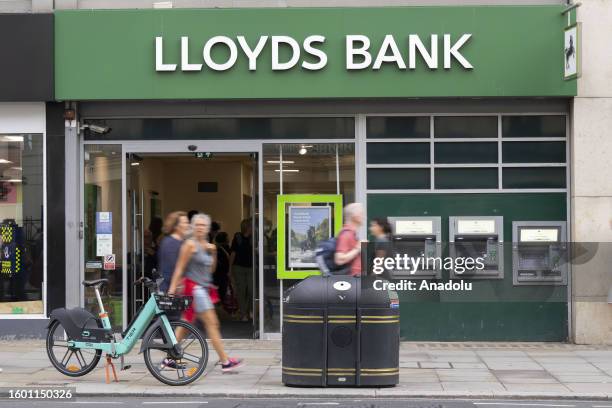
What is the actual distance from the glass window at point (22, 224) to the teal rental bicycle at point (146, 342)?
3.53m

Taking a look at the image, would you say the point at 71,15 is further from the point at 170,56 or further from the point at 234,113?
the point at 234,113

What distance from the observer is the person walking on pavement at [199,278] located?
10.9 m

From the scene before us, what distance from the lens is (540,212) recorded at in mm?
14188

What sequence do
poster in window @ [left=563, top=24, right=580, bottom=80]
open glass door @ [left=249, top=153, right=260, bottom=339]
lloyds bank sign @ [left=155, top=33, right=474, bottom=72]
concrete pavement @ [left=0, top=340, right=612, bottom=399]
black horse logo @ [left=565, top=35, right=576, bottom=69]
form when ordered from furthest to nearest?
open glass door @ [left=249, top=153, right=260, bottom=339]
lloyds bank sign @ [left=155, top=33, right=474, bottom=72]
black horse logo @ [left=565, top=35, right=576, bottom=69]
poster in window @ [left=563, top=24, right=580, bottom=80]
concrete pavement @ [left=0, top=340, right=612, bottom=399]

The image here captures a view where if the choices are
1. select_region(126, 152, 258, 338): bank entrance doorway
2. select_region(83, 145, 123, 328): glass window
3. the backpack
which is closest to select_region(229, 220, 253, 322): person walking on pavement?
select_region(126, 152, 258, 338): bank entrance doorway

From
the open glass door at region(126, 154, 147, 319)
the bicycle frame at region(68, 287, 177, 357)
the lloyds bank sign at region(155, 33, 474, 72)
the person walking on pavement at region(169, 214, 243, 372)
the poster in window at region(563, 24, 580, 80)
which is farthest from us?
the open glass door at region(126, 154, 147, 319)

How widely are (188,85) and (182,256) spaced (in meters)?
3.76

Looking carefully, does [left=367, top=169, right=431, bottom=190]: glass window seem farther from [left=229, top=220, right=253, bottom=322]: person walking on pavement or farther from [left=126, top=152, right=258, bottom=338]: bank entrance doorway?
[left=229, top=220, right=253, bottom=322]: person walking on pavement

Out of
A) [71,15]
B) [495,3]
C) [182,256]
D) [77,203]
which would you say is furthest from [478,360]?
[71,15]

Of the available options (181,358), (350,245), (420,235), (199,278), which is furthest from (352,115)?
(181,358)

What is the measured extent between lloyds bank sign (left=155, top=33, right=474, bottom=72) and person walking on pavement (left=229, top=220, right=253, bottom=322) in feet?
9.90

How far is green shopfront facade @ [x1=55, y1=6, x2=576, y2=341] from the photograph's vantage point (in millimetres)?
13766

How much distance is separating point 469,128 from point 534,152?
3.27 ft

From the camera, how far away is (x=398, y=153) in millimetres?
14242
